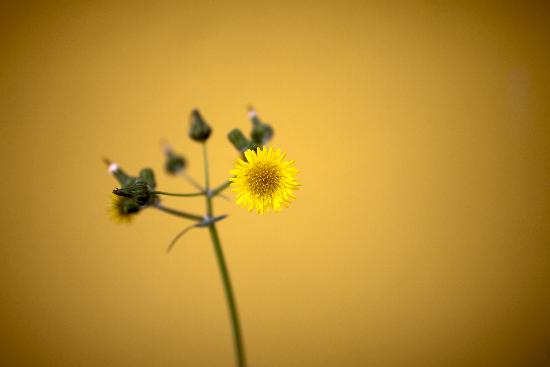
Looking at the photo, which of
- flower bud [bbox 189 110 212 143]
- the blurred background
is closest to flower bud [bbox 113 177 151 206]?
flower bud [bbox 189 110 212 143]

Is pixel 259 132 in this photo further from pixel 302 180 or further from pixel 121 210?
pixel 302 180

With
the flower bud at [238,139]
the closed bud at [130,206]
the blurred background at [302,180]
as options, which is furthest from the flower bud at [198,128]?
→ the blurred background at [302,180]

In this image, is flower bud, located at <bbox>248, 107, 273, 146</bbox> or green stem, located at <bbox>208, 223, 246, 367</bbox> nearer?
green stem, located at <bbox>208, 223, 246, 367</bbox>

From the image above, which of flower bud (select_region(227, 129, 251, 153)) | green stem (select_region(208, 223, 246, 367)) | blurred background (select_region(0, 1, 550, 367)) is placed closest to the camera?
green stem (select_region(208, 223, 246, 367))

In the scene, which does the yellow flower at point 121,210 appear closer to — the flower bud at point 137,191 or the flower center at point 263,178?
the flower bud at point 137,191

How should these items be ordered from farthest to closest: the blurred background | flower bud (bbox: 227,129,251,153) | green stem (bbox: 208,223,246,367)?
the blurred background, flower bud (bbox: 227,129,251,153), green stem (bbox: 208,223,246,367)

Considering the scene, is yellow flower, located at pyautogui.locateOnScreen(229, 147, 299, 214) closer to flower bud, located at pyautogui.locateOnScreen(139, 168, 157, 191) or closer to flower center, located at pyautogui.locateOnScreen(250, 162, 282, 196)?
flower center, located at pyautogui.locateOnScreen(250, 162, 282, 196)
